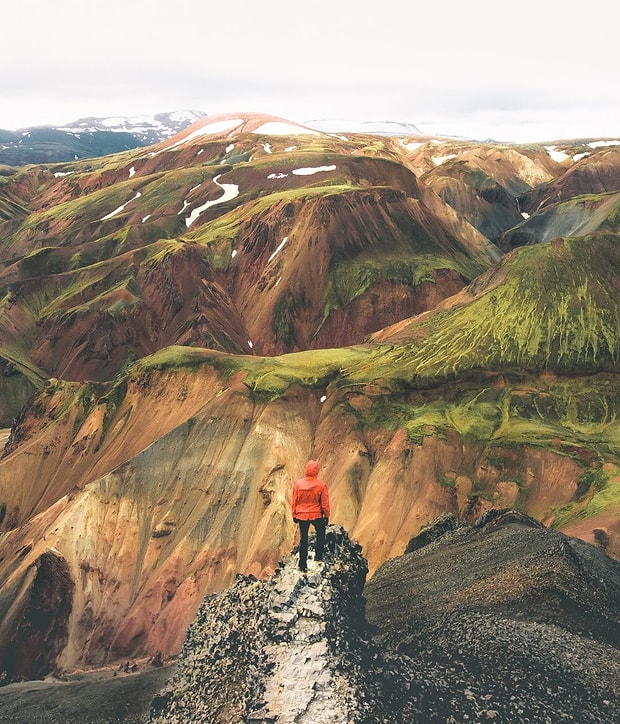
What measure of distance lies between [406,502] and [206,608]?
2228cm

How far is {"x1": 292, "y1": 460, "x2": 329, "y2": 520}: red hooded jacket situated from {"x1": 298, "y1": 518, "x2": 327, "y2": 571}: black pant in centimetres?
27

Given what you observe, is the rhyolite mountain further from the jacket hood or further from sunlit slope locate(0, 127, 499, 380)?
the jacket hood

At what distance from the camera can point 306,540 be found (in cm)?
1825

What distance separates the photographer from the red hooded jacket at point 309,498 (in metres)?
17.4

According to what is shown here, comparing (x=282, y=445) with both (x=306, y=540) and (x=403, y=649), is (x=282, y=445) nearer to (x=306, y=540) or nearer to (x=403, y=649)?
(x=403, y=649)

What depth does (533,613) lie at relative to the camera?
69.8 ft

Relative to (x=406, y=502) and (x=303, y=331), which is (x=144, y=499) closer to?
(x=406, y=502)

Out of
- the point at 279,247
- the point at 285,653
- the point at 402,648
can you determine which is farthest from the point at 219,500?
the point at 279,247

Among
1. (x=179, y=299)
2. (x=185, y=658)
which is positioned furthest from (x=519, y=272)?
(x=179, y=299)

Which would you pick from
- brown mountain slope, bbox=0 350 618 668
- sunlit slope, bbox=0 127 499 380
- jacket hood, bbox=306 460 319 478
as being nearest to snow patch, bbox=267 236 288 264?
sunlit slope, bbox=0 127 499 380

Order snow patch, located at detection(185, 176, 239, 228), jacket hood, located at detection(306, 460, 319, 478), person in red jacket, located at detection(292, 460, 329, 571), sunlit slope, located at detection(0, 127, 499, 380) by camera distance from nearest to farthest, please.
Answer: jacket hood, located at detection(306, 460, 319, 478) → person in red jacket, located at detection(292, 460, 329, 571) → sunlit slope, located at detection(0, 127, 499, 380) → snow patch, located at detection(185, 176, 239, 228)

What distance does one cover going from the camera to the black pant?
58.7 ft

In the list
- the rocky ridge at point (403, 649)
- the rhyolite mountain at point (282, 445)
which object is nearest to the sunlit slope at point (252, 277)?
the rhyolite mountain at point (282, 445)

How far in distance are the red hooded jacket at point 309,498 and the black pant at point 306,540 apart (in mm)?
270
